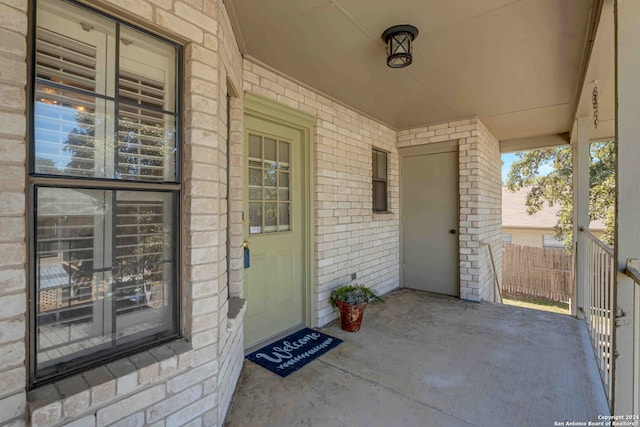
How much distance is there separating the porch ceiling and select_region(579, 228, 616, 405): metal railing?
1579mm

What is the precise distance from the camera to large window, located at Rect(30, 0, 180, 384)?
1231 mm

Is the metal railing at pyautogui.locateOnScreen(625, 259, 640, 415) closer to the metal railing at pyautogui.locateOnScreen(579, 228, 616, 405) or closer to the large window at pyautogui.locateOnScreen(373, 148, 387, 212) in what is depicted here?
the metal railing at pyautogui.locateOnScreen(579, 228, 616, 405)

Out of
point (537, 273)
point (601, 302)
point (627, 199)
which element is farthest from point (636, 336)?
point (537, 273)

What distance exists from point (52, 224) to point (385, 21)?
2188 mm

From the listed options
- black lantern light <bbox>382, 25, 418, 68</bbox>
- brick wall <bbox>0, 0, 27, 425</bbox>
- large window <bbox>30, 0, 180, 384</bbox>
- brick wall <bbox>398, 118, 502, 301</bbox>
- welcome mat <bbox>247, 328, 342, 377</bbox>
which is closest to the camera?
brick wall <bbox>0, 0, 27, 425</bbox>

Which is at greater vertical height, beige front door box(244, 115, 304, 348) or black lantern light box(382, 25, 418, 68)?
black lantern light box(382, 25, 418, 68)

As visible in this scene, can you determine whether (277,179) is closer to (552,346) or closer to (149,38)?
(149,38)

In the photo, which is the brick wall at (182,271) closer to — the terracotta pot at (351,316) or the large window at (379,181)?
the terracotta pot at (351,316)

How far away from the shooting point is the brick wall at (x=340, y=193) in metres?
3.07

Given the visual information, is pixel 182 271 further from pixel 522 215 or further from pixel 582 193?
pixel 522 215

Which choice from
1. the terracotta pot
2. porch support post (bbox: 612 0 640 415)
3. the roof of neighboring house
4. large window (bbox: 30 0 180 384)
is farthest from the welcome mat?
the roof of neighboring house

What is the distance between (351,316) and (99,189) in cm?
251

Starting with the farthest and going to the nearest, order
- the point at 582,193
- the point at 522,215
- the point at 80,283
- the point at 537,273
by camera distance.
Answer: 1. the point at 522,215
2. the point at 537,273
3. the point at 582,193
4. the point at 80,283

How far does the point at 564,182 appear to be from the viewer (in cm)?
803
